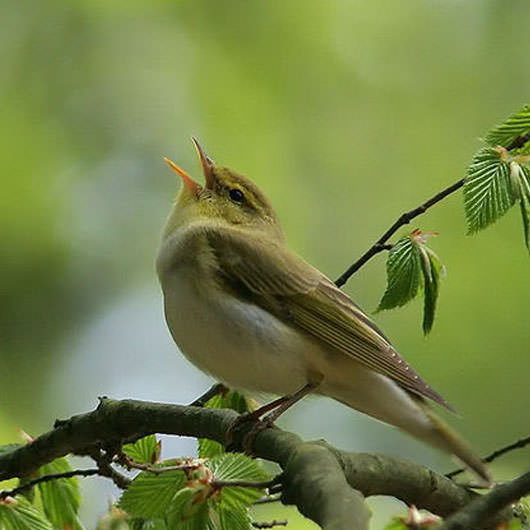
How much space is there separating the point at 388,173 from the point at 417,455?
207 cm

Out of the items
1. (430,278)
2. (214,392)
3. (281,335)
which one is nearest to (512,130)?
(430,278)

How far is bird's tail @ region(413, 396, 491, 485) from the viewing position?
3.15 m

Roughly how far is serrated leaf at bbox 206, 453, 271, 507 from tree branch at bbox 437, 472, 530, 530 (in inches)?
26.5

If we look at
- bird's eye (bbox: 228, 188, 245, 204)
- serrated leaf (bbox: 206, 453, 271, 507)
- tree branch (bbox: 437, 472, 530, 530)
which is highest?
bird's eye (bbox: 228, 188, 245, 204)

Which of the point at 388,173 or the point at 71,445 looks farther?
the point at 388,173

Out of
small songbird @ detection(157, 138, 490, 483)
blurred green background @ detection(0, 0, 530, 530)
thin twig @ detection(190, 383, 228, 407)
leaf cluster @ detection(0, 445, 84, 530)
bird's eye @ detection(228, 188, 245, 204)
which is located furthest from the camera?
blurred green background @ detection(0, 0, 530, 530)

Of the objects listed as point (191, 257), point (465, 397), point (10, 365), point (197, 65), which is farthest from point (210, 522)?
point (197, 65)

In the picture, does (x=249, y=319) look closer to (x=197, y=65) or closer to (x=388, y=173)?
(x=388, y=173)

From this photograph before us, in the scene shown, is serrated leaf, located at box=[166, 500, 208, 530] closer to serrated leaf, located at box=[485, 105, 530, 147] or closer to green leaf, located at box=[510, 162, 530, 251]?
green leaf, located at box=[510, 162, 530, 251]

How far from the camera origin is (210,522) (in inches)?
101

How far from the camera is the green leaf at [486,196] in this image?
3020 millimetres

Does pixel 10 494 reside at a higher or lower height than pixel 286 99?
lower

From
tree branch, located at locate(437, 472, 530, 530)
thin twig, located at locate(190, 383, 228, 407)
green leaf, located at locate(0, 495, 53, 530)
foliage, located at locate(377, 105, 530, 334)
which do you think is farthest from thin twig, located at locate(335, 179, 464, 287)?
tree branch, located at locate(437, 472, 530, 530)

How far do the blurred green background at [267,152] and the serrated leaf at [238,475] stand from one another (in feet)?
13.1
